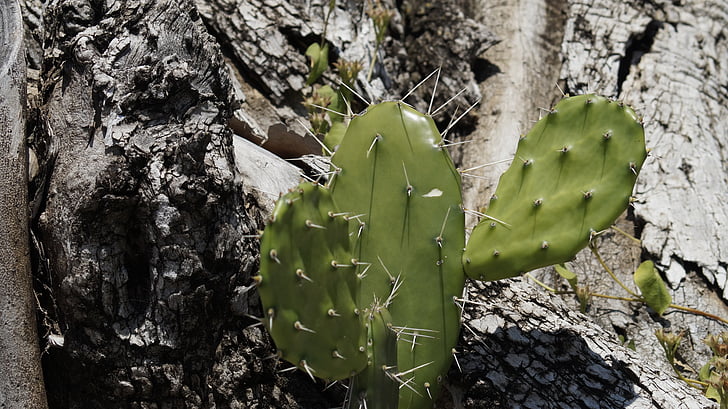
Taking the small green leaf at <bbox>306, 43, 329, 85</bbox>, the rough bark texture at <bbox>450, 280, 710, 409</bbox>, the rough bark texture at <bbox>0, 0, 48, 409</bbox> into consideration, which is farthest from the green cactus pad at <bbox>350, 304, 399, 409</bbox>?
the small green leaf at <bbox>306, 43, 329, 85</bbox>

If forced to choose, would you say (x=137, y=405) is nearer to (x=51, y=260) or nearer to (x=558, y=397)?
(x=51, y=260)

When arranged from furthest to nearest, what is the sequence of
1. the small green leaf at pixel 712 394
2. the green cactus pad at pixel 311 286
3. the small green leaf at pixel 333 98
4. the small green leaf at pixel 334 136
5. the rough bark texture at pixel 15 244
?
the small green leaf at pixel 333 98, the small green leaf at pixel 334 136, the small green leaf at pixel 712 394, the rough bark texture at pixel 15 244, the green cactus pad at pixel 311 286

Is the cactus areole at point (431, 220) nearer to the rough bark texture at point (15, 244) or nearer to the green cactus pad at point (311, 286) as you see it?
the green cactus pad at point (311, 286)

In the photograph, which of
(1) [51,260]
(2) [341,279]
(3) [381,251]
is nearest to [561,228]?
(3) [381,251]

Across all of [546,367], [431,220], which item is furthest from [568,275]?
[431,220]

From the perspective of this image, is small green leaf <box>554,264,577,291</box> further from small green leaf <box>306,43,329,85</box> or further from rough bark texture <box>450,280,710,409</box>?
small green leaf <box>306,43,329,85</box>

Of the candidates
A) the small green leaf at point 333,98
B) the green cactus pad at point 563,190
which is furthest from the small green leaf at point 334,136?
the green cactus pad at point 563,190
